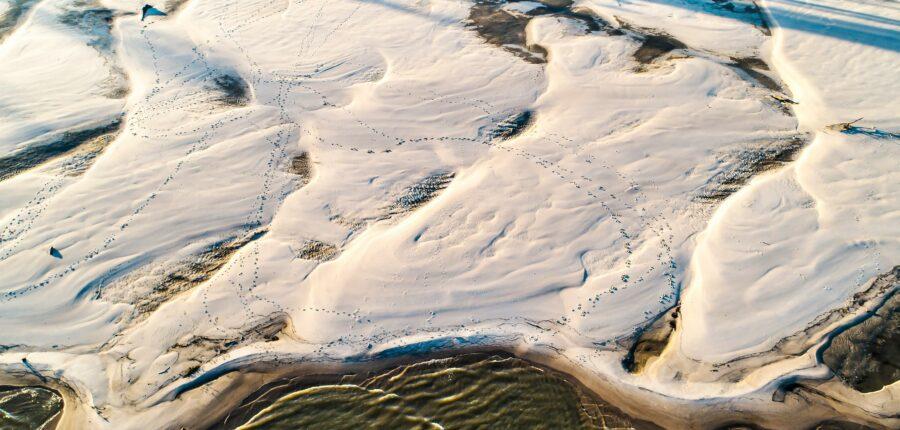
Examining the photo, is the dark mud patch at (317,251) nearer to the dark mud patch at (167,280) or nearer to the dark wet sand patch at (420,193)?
the dark mud patch at (167,280)

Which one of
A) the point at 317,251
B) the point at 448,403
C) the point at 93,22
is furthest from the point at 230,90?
the point at 448,403

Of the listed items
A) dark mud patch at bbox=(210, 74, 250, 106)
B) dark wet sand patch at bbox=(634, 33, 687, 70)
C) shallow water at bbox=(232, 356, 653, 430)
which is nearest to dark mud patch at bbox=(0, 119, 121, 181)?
dark mud patch at bbox=(210, 74, 250, 106)

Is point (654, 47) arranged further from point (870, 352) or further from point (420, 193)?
point (870, 352)

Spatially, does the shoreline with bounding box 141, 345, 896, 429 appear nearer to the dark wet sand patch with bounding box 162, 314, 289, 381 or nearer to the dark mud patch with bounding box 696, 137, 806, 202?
the dark wet sand patch with bounding box 162, 314, 289, 381

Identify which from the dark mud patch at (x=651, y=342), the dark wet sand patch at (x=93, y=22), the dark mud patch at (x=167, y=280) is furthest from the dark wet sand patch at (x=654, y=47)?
the dark wet sand patch at (x=93, y=22)

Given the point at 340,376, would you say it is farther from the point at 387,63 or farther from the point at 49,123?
the point at 49,123
